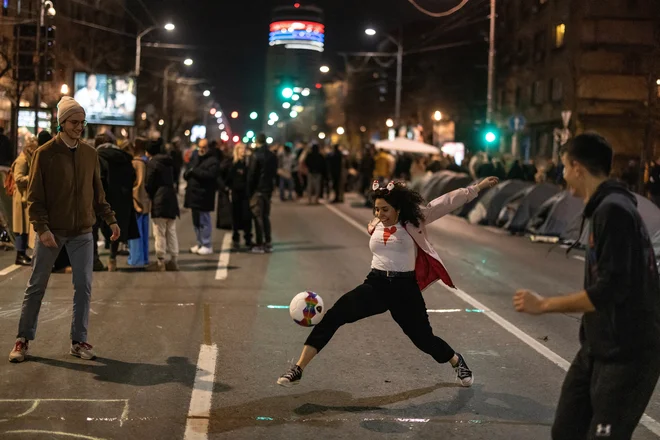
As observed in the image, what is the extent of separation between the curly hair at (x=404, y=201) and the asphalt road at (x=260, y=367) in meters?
1.24

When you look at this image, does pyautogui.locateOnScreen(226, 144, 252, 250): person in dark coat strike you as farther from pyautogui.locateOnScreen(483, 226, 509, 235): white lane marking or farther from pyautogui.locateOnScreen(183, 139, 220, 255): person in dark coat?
pyautogui.locateOnScreen(483, 226, 509, 235): white lane marking

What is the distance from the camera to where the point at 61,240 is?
22.9 ft

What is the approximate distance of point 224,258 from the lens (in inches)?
570

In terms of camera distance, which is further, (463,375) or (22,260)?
(22,260)

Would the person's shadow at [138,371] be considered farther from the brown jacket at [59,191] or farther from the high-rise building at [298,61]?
the high-rise building at [298,61]

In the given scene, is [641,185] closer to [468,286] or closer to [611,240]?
[468,286]

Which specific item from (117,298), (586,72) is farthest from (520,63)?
(117,298)

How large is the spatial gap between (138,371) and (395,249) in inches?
87.0

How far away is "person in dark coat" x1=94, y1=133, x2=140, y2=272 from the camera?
39.1ft

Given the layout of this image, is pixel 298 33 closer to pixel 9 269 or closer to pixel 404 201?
pixel 9 269

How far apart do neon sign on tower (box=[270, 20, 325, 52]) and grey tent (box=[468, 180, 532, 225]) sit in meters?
141

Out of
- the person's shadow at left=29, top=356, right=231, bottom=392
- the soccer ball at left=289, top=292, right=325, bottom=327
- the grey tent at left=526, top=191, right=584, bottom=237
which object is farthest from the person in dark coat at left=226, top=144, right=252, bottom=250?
the soccer ball at left=289, top=292, right=325, bottom=327

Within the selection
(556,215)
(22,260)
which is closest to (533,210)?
(556,215)

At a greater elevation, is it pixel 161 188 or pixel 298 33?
pixel 298 33
